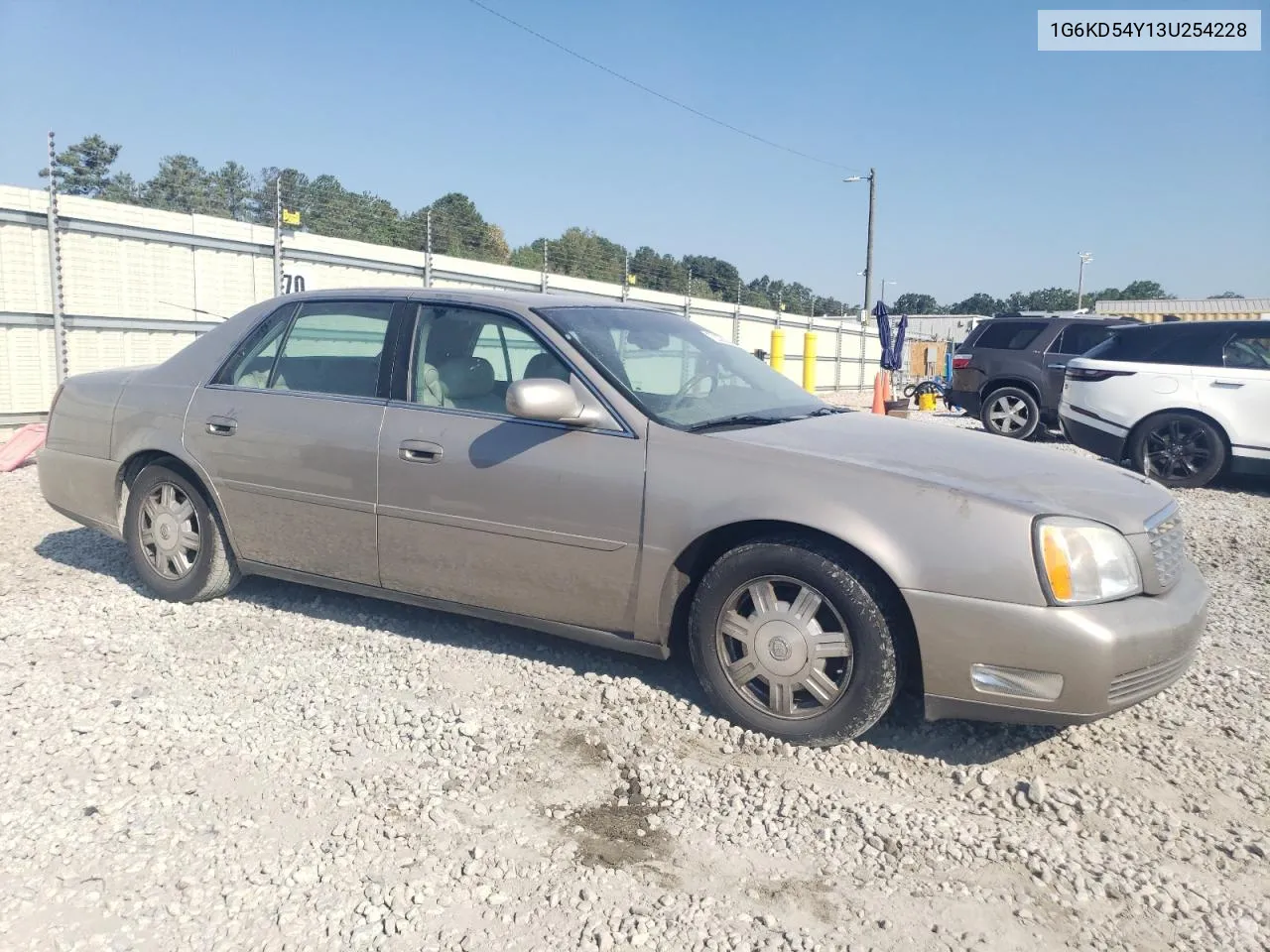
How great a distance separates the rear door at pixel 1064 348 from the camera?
43.4 ft

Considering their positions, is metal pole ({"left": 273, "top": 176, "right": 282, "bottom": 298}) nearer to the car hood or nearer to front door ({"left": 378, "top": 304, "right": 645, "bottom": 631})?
front door ({"left": 378, "top": 304, "right": 645, "bottom": 631})

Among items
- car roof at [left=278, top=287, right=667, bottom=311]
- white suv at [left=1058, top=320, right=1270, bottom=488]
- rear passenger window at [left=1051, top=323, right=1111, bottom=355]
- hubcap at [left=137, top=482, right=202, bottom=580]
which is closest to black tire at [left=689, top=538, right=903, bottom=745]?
car roof at [left=278, top=287, right=667, bottom=311]

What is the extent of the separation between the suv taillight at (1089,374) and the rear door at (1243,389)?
2.13 ft

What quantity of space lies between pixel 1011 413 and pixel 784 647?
11339mm

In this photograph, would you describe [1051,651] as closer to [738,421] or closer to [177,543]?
[738,421]

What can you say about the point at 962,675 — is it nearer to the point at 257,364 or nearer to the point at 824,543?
the point at 824,543

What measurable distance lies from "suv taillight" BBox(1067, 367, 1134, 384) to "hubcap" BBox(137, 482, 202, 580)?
27.0 ft

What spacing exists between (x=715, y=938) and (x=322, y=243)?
12.5 meters

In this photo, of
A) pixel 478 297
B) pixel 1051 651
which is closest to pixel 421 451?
pixel 478 297

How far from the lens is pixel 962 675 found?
125 inches

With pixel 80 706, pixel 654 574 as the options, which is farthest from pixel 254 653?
pixel 654 574

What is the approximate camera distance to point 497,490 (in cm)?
390

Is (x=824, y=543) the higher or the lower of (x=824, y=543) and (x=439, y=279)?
the lower

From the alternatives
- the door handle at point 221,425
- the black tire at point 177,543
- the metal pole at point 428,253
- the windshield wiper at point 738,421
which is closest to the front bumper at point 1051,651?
the windshield wiper at point 738,421
